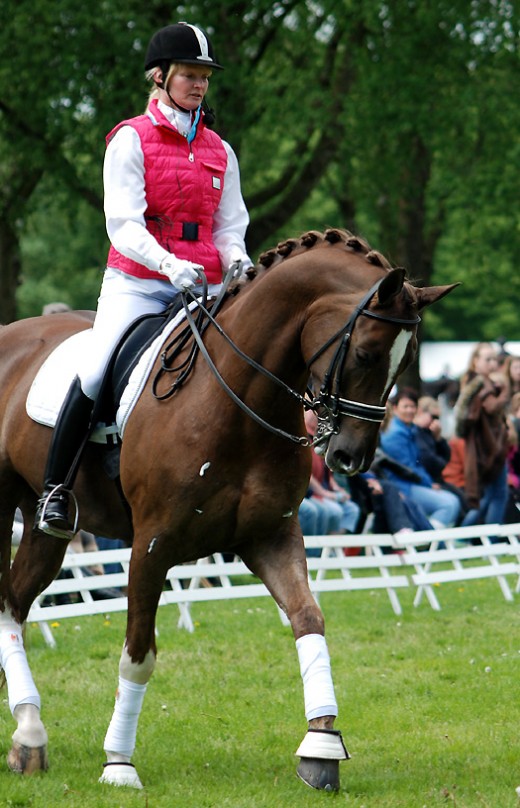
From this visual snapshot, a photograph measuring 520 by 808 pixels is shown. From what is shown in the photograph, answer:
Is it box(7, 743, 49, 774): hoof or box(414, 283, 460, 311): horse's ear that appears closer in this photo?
box(414, 283, 460, 311): horse's ear

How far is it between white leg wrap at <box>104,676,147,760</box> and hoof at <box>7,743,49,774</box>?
47 centimetres

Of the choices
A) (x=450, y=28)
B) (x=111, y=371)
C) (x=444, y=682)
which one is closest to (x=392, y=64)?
(x=450, y=28)

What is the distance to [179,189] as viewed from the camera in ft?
21.9

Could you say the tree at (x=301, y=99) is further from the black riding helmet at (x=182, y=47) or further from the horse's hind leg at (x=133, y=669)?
the horse's hind leg at (x=133, y=669)

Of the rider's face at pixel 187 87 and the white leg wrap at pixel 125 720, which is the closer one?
the white leg wrap at pixel 125 720

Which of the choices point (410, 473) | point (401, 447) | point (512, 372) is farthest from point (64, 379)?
point (512, 372)

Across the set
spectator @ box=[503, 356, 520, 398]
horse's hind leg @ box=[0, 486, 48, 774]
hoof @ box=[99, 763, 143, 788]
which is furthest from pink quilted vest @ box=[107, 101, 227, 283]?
spectator @ box=[503, 356, 520, 398]

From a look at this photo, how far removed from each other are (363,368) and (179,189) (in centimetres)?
171

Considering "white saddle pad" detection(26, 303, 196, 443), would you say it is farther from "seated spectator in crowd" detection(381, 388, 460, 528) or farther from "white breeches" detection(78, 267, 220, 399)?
"seated spectator in crowd" detection(381, 388, 460, 528)

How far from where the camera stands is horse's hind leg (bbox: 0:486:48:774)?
662cm

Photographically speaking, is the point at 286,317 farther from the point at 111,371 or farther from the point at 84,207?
the point at 84,207

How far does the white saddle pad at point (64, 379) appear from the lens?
21.2ft

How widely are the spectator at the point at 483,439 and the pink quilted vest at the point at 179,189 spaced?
10247mm

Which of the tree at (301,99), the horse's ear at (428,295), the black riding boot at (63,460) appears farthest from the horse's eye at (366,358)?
the tree at (301,99)
